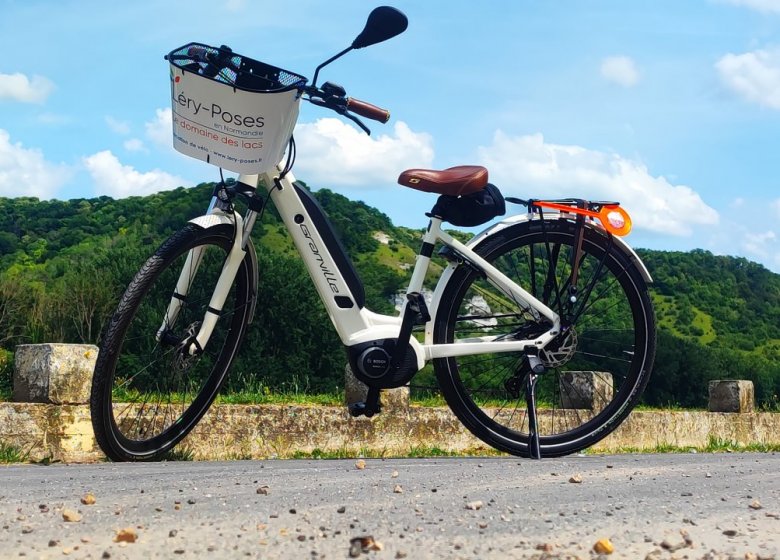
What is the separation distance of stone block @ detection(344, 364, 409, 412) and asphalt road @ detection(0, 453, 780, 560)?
4.63 metres

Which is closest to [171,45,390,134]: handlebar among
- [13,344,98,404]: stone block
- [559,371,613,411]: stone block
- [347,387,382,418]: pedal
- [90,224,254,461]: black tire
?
[90,224,254,461]: black tire

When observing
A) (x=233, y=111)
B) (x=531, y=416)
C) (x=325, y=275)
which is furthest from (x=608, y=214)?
(x=233, y=111)

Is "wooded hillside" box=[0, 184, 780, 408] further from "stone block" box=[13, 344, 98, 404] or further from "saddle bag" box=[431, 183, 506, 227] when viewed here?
"saddle bag" box=[431, 183, 506, 227]

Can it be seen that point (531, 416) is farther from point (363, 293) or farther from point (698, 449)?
point (698, 449)

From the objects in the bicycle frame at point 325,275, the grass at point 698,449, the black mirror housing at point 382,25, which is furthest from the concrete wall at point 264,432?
the black mirror housing at point 382,25

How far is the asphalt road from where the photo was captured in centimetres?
251

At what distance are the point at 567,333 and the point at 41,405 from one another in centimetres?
407

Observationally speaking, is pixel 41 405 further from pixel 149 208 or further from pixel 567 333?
pixel 149 208

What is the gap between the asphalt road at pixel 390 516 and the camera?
98.9 inches

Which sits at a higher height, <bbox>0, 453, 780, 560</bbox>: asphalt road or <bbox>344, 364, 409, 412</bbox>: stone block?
<bbox>344, 364, 409, 412</bbox>: stone block

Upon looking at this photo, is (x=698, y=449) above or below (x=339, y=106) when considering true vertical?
below

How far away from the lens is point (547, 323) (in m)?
5.17

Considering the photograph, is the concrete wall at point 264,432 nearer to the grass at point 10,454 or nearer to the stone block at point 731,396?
the grass at point 10,454

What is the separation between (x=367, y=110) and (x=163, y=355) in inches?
68.2
